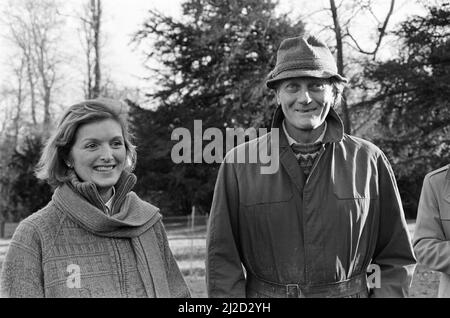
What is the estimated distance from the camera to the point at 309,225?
117 inches

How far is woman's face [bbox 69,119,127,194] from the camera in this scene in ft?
9.05

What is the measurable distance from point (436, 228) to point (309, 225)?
1.05m

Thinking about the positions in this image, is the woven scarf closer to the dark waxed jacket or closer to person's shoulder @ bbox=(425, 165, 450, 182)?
the dark waxed jacket

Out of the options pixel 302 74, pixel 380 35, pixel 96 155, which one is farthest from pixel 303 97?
pixel 380 35

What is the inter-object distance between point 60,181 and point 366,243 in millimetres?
1695

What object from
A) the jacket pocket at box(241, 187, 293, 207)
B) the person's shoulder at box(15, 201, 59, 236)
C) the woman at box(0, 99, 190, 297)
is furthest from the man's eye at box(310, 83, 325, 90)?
the person's shoulder at box(15, 201, 59, 236)

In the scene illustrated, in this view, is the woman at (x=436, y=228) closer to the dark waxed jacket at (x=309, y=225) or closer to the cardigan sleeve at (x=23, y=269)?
the dark waxed jacket at (x=309, y=225)

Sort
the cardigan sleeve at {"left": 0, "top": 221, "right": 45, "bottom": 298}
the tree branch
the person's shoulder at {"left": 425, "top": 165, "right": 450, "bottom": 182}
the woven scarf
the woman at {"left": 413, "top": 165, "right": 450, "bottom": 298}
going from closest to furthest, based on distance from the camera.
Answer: the cardigan sleeve at {"left": 0, "top": 221, "right": 45, "bottom": 298}
the woven scarf
the woman at {"left": 413, "top": 165, "right": 450, "bottom": 298}
the person's shoulder at {"left": 425, "top": 165, "right": 450, "bottom": 182}
the tree branch

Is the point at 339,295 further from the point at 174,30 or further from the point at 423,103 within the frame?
the point at 174,30

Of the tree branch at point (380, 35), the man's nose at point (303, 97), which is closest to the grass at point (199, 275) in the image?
the tree branch at point (380, 35)

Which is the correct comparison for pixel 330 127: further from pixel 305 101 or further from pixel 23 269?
pixel 23 269

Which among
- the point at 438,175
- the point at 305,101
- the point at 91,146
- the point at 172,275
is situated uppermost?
the point at 305,101

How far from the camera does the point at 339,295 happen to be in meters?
2.98

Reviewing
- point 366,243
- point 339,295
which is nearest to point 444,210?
point 366,243
